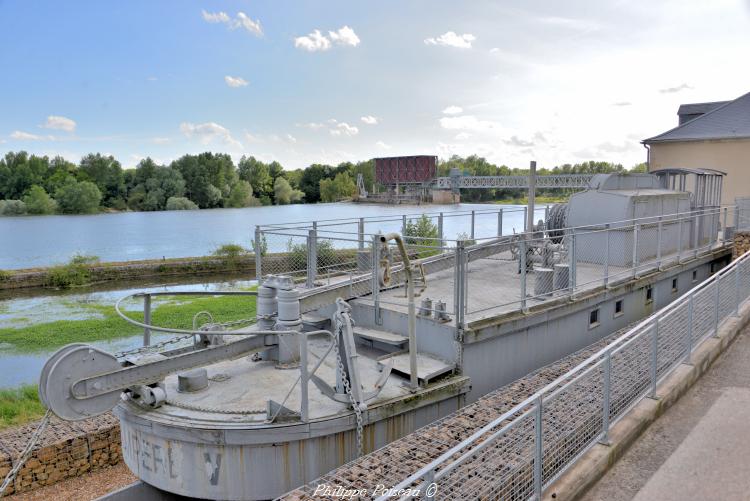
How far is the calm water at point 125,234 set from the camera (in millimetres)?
40438

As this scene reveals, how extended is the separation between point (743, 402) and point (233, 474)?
6.21m

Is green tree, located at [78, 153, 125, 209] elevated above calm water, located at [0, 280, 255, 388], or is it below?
above

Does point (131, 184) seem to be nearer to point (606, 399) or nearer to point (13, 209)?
point (13, 209)

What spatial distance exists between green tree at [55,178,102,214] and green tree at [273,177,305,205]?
31642 mm

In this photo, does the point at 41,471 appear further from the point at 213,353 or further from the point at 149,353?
the point at 213,353

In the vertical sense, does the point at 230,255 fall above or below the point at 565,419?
below

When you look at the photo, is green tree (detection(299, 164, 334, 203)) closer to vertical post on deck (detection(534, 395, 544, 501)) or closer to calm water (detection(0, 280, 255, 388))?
calm water (detection(0, 280, 255, 388))

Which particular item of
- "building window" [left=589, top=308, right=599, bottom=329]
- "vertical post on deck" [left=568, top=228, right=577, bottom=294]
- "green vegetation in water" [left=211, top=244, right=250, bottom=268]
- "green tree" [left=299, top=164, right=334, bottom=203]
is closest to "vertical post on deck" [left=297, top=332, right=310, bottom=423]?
"vertical post on deck" [left=568, top=228, right=577, bottom=294]

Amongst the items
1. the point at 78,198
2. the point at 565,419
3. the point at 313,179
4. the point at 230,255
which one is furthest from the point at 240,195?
the point at 565,419

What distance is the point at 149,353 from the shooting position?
803 cm

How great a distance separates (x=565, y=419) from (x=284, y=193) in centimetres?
9752

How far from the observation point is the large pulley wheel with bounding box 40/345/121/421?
5840mm

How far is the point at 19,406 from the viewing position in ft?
39.8

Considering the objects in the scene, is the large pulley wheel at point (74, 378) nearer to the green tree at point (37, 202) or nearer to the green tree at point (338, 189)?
the green tree at point (37, 202)
